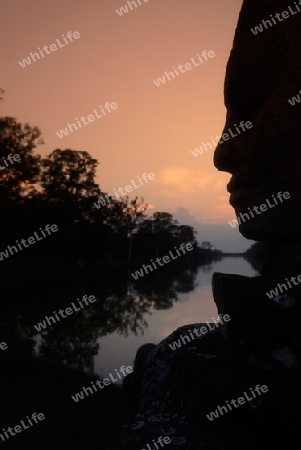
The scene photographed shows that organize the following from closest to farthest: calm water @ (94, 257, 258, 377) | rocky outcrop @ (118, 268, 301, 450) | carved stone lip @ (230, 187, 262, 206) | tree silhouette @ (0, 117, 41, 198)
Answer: rocky outcrop @ (118, 268, 301, 450), carved stone lip @ (230, 187, 262, 206), calm water @ (94, 257, 258, 377), tree silhouette @ (0, 117, 41, 198)

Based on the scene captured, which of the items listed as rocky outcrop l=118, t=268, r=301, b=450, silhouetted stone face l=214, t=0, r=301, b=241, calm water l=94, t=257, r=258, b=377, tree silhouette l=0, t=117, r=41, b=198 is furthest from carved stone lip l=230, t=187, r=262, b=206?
tree silhouette l=0, t=117, r=41, b=198

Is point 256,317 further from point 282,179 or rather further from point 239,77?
point 239,77

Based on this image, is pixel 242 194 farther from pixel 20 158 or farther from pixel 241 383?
pixel 20 158

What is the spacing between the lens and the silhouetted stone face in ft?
7.95

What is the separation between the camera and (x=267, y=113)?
2490 mm

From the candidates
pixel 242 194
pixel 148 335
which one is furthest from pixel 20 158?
pixel 242 194

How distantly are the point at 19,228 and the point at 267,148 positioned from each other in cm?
3970

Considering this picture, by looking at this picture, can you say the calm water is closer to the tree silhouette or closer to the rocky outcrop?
the rocky outcrop

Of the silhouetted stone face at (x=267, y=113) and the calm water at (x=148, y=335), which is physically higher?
the silhouetted stone face at (x=267, y=113)

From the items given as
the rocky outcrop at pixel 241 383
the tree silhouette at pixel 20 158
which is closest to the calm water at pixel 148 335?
the rocky outcrop at pixel 241 383

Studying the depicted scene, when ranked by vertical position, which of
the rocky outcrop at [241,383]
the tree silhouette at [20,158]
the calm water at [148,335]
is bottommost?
the calm water at [148,335]

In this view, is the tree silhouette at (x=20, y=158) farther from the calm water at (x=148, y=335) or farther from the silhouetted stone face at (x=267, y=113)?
the silhouetted stone face at (x=267, y=113)

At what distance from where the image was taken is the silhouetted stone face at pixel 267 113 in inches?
95.4

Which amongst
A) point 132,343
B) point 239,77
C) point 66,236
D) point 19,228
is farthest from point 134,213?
point 239,77
